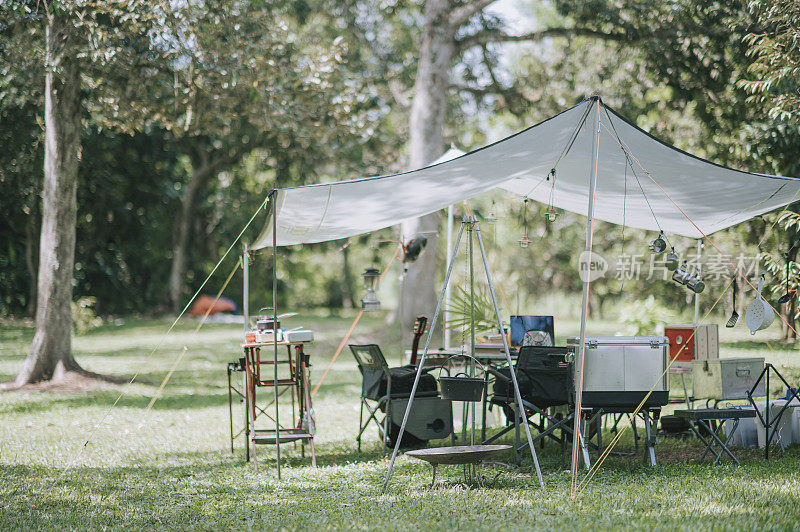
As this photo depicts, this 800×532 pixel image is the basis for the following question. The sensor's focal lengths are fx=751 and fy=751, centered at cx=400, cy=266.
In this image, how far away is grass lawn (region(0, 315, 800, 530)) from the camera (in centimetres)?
390

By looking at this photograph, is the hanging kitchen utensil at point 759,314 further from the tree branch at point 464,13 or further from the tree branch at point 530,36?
the tree branch at point 464,13

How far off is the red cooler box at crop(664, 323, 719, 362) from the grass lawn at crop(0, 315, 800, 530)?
2.49 ft

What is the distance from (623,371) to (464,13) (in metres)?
9.72

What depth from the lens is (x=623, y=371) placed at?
4.93 m

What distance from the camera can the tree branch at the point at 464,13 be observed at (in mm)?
13039

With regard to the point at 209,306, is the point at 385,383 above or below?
below

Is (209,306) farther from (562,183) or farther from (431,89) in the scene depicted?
(562,183)

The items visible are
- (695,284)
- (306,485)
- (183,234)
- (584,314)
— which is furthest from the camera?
(183,234)

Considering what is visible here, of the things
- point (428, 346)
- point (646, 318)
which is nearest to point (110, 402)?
point (428, 346)

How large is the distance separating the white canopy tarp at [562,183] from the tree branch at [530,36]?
6.89 meters

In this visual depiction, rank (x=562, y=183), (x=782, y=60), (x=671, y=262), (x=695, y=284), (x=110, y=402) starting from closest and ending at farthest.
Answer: (x=695, y=284), (x=671, y=262), (x=562, y=183), (x=782, y=60), (x=110, y=402)

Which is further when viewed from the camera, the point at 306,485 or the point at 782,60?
the point at 782,60

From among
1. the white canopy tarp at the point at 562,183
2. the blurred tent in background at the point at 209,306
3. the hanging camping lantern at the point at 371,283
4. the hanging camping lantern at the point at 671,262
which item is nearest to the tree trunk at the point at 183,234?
the blurred tent in background at the point at 209,306

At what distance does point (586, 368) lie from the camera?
4.93 m
